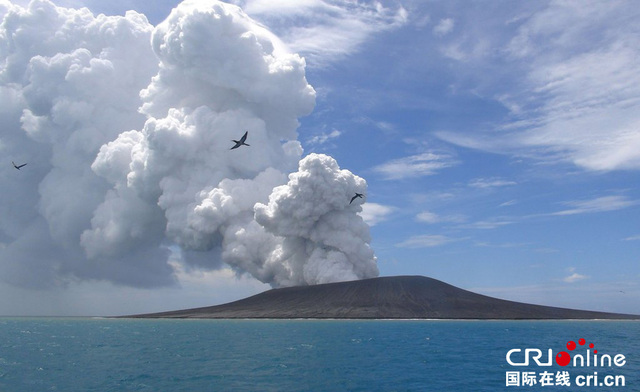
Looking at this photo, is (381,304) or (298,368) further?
(381,304)

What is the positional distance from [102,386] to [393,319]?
123 metres

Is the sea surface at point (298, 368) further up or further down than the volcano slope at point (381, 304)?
further down

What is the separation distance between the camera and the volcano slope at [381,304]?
164m

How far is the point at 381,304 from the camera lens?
170 m

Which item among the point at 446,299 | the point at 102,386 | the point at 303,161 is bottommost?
the point at 102,386

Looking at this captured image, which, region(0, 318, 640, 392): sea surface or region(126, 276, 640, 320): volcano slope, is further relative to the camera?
region(126, 276, 640, 320): volcano slope

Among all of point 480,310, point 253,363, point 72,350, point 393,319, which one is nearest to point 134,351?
point 72,350

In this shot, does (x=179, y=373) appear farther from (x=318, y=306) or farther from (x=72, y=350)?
(x=318, y=306)

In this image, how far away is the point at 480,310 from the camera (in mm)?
175000

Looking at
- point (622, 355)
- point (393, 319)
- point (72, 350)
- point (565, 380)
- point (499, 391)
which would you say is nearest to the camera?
point (499, 391)

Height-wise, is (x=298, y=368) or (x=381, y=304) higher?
(x=381, y=304)

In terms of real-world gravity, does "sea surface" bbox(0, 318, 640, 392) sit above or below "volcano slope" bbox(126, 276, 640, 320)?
below

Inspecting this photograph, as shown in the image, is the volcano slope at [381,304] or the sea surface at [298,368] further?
the volcano slope at [381,304]

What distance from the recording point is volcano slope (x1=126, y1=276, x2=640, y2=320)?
164000mm
